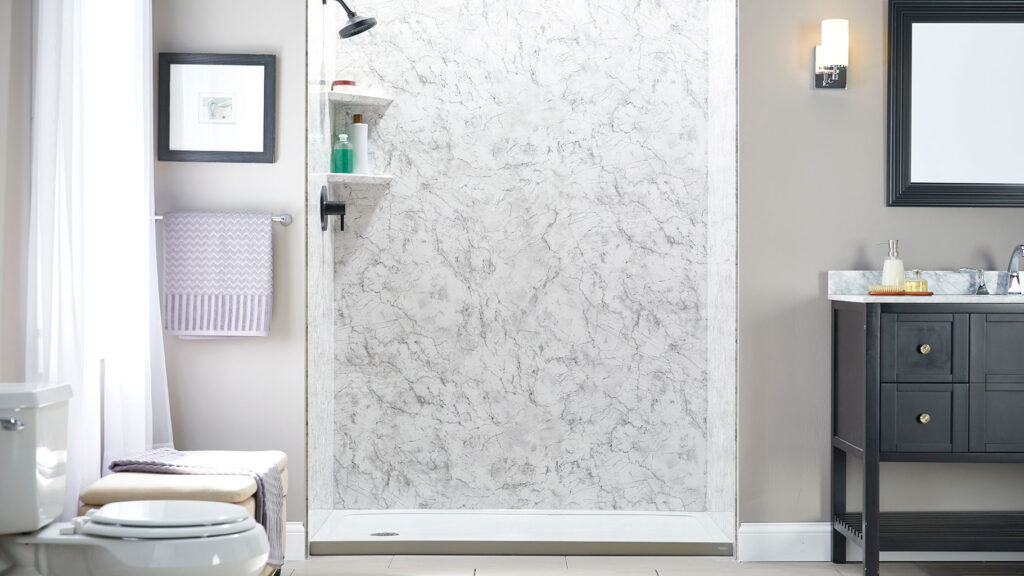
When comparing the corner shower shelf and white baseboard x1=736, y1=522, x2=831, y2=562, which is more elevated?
the corner shower shelf

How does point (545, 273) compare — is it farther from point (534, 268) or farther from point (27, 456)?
point (27, 456)

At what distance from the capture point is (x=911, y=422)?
8.62ft

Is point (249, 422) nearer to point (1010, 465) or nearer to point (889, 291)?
point (889, 291)

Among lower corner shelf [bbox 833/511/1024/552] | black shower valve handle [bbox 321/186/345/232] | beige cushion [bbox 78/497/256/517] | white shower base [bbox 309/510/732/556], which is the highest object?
black shower valve handle [bbox 321/186/345/232]

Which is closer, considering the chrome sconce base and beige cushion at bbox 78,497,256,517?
beige cushion at bbox 78,497,256,517

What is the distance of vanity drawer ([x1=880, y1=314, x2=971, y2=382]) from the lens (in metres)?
2.62

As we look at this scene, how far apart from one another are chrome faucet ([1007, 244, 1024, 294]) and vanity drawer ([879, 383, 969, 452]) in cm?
48

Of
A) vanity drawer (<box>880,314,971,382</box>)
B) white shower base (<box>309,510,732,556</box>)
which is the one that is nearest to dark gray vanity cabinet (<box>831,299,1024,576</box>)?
vanity drawer (<box>880,314,971,382</box>)

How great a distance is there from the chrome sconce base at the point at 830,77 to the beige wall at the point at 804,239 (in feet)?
0.10

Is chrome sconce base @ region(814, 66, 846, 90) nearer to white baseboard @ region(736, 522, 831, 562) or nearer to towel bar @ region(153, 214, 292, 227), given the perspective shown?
white baseboard @ region(736, 522, 831, 562)

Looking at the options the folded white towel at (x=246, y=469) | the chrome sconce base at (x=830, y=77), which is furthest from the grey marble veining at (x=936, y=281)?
the folded white towel at (x=246, y=469)

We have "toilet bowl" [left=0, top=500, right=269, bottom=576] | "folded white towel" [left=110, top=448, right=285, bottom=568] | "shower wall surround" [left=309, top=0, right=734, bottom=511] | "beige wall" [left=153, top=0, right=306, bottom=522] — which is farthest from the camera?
"shower wall surround" [left=309, top=0, right=734, bottom=511]

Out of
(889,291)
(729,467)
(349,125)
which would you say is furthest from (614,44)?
(729,467)

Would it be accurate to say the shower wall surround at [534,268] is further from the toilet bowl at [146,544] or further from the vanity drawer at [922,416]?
the toilet bowl at [146,544]
